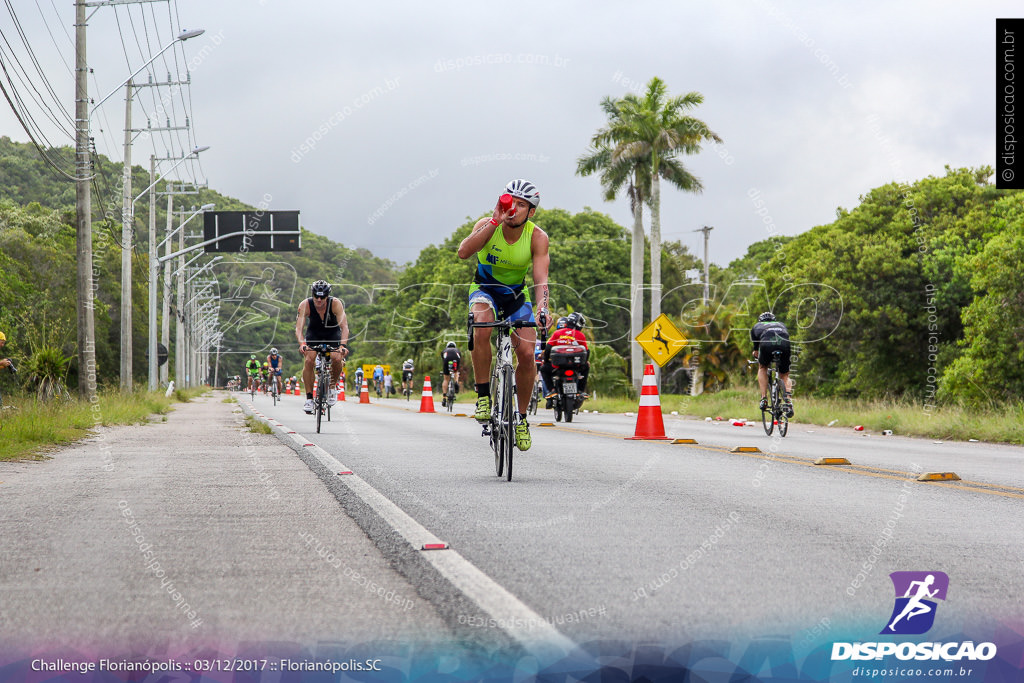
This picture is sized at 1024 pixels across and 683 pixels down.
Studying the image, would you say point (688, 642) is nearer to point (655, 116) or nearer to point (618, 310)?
point (655, 116)

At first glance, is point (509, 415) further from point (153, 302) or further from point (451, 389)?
point (153, 302)

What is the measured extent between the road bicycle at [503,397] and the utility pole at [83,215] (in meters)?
14.9

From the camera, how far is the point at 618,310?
6525 centimetres

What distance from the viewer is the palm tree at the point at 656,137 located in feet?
132

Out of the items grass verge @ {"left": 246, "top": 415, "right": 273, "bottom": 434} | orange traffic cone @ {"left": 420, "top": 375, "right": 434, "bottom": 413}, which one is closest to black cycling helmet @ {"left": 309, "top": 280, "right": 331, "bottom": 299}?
grass verge @ {"left": 246, "top": 415, "right": 273, "bottom": 434}

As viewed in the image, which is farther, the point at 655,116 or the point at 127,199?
the point at 655,116

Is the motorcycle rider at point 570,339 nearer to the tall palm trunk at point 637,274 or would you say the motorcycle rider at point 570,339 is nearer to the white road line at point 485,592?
the white road line at point 485,592

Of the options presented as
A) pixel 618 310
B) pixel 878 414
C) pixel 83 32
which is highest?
pixel 83 32

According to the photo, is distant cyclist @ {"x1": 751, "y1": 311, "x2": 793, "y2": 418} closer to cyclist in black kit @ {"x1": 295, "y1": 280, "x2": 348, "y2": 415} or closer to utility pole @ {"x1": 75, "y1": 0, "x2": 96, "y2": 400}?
cyclist in black kit @ {"x1": 295, "y1": 280, "x2": 348, "y2": 415}

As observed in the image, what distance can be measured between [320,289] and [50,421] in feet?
13.1

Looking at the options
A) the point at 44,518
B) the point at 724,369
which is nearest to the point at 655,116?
the point at 724,369

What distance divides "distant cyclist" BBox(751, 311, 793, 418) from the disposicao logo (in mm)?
11155

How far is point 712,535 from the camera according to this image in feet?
18.0

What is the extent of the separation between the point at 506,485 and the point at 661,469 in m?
1.95
